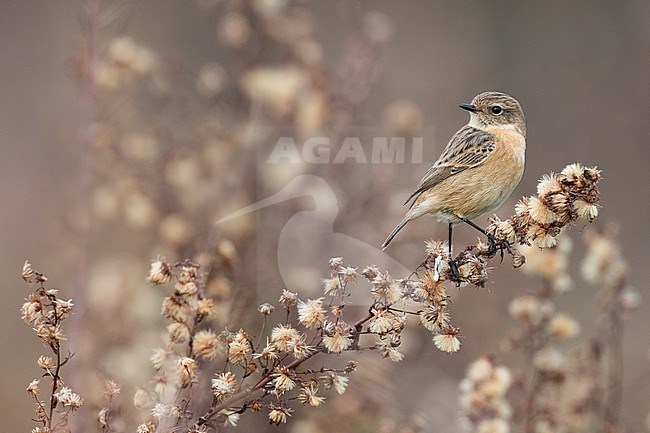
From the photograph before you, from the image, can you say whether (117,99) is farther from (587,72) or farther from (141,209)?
(587,72)

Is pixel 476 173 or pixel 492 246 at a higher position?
pixel 476 173

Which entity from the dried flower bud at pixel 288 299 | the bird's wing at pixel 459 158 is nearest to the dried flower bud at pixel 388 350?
the dried flower bud at pixel 288 299

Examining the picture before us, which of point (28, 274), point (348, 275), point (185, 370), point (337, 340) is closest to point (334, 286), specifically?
point (348, 275)

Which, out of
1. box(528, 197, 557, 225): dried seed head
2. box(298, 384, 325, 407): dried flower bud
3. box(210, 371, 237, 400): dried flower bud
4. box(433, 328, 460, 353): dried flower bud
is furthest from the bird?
box(210, 371, 237, 400): dried flower bud

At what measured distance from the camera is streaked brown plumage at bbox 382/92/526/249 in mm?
3250

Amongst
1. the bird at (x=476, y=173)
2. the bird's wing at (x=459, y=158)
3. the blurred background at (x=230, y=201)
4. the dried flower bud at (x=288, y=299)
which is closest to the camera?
the dried flower bud at (x=288, y=299)

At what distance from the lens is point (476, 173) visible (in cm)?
332

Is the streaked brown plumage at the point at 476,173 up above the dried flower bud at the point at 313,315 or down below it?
above

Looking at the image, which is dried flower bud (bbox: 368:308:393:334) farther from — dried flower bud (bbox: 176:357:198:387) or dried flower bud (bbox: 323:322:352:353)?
dried flower bud (bbox: 176:357:198:387)

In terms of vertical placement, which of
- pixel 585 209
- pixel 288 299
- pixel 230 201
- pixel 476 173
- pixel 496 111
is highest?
pixel 230 201

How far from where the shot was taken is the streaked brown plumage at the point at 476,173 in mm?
3250

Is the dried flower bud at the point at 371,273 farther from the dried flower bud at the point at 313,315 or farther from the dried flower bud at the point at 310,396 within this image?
the dried flower bud at the point at 310,396

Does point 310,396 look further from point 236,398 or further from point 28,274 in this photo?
point 28,274

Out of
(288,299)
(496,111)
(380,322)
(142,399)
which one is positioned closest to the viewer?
(380,322)
